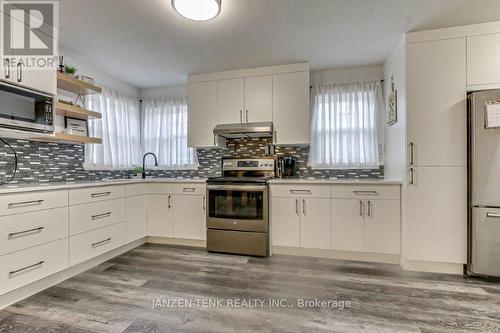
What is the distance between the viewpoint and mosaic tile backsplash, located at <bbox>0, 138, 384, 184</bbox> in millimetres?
2510

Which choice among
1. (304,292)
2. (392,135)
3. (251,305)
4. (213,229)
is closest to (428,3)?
(392,135)

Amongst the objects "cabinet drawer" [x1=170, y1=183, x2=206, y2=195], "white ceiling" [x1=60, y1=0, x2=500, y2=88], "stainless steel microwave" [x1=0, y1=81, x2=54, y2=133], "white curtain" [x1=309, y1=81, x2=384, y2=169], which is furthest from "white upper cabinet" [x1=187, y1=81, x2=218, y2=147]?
"stainless steel microwave" [x1=0, y1=81, x2=54, y2=133]

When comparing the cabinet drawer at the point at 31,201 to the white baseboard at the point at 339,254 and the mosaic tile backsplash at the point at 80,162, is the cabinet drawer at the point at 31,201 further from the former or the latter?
the white baseboard at the point at 339,254

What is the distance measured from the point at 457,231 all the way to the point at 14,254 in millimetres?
3781

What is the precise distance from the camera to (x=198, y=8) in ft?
6.48

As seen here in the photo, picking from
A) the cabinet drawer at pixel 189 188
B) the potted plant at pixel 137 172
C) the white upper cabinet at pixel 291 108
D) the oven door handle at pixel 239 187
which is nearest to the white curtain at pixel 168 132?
the potted plant at pixel 137 172

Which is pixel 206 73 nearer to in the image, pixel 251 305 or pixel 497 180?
pixel 251 305

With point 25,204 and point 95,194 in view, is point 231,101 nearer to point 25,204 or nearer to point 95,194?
point 95,194

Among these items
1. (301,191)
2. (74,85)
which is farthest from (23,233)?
(301,191)

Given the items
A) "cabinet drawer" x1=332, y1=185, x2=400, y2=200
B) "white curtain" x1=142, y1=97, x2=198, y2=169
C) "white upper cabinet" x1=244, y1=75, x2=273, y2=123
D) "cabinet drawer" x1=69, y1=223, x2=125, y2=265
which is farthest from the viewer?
"white curtain" x1=142, y1=97, x2=198, y2=169

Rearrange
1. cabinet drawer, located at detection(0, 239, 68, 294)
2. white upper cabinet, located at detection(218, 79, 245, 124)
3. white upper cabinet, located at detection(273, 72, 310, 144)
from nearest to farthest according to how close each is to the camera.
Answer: cabinet drawer, located at detection(0, 239, 68, 294) → white upper cabinet, located at detection(273, 72, 310, 144) → white upper cabinet, located at detection(218, 79, 245, 124)

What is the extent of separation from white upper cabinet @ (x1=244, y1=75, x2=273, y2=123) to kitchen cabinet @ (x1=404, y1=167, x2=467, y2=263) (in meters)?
1.81

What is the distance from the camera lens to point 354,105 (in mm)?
3438

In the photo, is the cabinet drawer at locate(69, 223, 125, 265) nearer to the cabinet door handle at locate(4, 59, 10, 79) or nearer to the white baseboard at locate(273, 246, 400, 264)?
the cabinet door handle at locate(4, 59, 10, 79)
